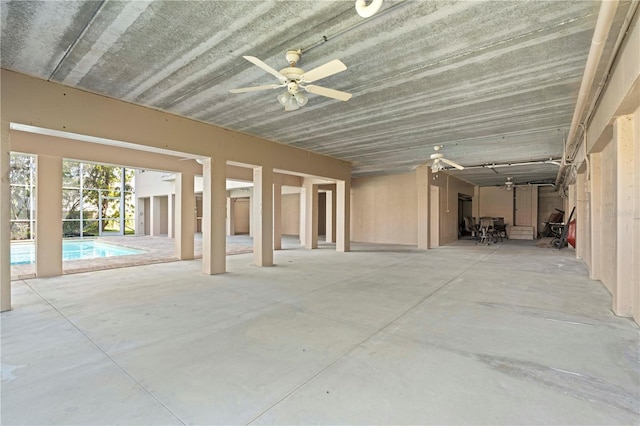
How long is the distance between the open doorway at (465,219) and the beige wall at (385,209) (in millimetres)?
2274

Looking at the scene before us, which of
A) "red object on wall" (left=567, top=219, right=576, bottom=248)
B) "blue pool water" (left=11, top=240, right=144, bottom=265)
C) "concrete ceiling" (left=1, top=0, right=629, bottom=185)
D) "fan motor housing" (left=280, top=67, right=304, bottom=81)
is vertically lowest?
"blue pool water" (left=11, top=240, right=144, bottom=265)

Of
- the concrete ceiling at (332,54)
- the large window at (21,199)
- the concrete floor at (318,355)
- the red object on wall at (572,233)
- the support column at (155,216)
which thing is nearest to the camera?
the concrete floor at (318,355)

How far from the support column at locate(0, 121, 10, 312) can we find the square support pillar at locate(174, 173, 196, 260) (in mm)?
4130

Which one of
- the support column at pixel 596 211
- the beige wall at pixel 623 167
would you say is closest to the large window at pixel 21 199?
the beige wall at pixel 623 167

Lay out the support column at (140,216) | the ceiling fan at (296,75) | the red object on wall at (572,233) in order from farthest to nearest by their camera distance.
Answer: the support column at (140,216), the red object on wall at (572,233), the ceiling fan at (296,75)

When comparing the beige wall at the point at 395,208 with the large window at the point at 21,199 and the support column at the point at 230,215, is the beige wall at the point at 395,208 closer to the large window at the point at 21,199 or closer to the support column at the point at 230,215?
the support column at the point at 230,215

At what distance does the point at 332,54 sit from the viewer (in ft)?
10.4

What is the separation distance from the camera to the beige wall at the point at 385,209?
1153cm

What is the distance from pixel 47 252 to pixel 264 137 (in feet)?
15.5

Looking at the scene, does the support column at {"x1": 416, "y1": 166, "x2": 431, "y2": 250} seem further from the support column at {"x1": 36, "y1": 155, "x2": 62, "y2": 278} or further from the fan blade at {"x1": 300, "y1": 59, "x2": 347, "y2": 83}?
the support column at {"x1": 36, "y1": 155, "x2": 62, "y2": 278}

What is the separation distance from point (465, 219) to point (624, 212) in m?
12.2

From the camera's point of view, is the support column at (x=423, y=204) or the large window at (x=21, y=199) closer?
the support column at (x=423, y=204)

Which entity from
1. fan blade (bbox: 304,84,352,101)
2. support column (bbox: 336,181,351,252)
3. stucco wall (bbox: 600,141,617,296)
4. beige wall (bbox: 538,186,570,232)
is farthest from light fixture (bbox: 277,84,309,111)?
beige wall (bbox: 538,186,570,232)

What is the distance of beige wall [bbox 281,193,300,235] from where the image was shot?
1638 centimetres
